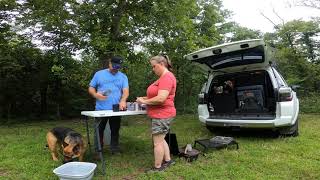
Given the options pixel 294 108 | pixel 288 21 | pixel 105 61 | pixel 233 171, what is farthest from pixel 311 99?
pixel 233 171

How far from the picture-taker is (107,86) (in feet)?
18.4

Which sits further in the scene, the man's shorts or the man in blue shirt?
the man in blue shirt

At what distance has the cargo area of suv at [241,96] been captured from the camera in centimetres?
715

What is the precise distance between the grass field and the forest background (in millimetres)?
2784

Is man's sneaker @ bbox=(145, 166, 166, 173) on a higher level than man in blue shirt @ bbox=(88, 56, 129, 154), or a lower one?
lower

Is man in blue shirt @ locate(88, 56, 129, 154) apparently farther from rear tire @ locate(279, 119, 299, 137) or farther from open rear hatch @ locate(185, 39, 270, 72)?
rear tire @ locate(279, 119, 299, 137)

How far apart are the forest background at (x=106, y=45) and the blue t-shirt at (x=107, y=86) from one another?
2.76m

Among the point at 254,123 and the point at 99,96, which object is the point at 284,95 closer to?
the point at 254,123

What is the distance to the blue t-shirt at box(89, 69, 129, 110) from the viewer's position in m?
5.59

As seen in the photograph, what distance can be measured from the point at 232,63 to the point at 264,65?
0.59 meters

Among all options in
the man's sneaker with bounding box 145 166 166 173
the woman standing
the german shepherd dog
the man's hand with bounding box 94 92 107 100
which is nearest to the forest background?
the man's hand with bounding box 94 92 107 100

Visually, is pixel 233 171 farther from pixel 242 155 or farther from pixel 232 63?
pixel 232 63

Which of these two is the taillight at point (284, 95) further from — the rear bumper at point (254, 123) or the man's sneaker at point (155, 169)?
the man's sneaker at point (155, 169)

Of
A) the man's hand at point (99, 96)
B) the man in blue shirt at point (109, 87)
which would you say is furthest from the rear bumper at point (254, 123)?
the man's hand at point (99, 96)
